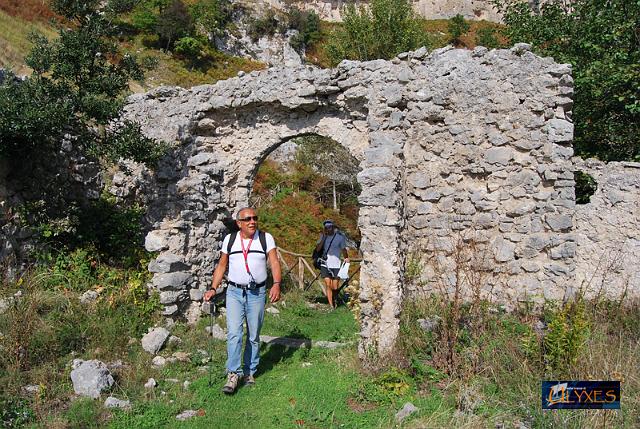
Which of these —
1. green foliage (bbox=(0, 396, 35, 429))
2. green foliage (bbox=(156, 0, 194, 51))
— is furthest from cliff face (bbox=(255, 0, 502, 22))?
green foliage (bbox=(0, 396, 35, 429))

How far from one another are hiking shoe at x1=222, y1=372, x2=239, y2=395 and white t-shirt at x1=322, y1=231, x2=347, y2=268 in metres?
3.95

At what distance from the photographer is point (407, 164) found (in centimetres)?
660

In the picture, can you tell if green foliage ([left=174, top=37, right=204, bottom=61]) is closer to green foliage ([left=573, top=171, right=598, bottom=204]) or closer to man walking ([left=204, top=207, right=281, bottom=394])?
green foliage ([left=573, top=171, right=598, bottom=204])

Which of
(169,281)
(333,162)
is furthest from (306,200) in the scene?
(169,281)

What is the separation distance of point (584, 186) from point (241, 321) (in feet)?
19.1

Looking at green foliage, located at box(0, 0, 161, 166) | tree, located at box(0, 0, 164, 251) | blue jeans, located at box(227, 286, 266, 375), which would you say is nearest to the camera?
blue jeans, located at box(227, 286, 266, 375)

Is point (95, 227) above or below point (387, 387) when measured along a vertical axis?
above

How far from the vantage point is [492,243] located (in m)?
6.06

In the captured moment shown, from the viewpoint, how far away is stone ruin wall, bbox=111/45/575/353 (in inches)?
209

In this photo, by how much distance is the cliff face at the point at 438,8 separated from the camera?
160ft

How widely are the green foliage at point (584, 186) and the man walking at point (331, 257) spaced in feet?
12.9

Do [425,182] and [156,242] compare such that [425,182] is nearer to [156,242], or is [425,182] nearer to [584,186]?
[584,186]

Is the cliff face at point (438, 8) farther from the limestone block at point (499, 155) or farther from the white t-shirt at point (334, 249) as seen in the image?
the limestone block at point (499, 155)

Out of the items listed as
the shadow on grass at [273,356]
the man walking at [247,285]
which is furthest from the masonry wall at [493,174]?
the man walking at [247,285]
